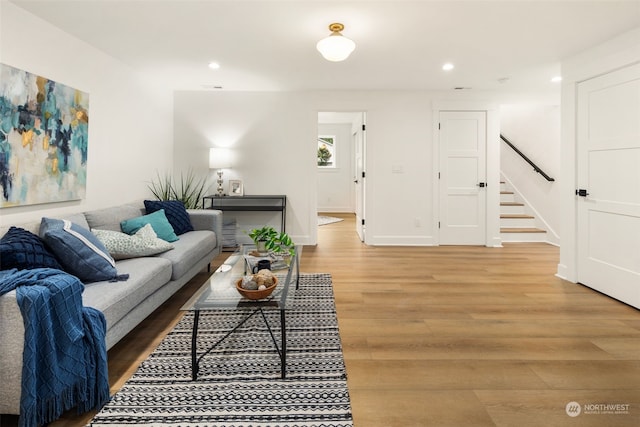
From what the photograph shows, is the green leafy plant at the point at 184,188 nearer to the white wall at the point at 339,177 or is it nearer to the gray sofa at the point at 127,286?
the gray sofa at the point at 127,286

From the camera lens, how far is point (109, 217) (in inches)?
114

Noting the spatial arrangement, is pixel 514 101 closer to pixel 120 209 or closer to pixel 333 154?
pixel 333 154

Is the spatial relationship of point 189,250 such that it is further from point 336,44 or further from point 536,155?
point 536,155

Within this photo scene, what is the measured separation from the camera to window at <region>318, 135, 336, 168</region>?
9477mm

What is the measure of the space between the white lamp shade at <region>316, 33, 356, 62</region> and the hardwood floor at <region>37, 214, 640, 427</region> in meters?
2.04

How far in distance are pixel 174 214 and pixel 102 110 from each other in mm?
1245

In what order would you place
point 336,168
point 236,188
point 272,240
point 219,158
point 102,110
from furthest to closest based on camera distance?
point 336,168, point 236,188, point 219,158, point 102,110, point 272,240

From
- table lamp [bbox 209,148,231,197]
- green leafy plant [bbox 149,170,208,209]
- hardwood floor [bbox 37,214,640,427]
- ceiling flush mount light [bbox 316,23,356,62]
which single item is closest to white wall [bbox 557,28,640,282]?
hardwood floor [bbox 37,214,640,427]

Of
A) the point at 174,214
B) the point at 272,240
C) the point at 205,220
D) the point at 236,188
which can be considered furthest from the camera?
the point at 236,188

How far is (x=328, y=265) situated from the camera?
13.3 feet

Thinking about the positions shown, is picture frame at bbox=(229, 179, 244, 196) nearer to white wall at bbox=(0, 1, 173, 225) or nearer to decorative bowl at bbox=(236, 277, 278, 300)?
white wall at bbox=(0, 1, 173, 225)

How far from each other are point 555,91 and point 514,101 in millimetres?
523

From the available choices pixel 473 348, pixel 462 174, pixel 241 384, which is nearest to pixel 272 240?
pixel 241 384

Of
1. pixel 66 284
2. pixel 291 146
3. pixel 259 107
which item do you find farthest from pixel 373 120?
pixel 66 284
